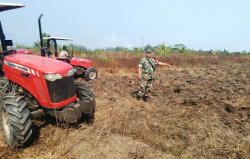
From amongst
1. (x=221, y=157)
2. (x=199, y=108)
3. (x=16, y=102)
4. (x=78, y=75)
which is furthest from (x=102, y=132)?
(x=78, y=75)

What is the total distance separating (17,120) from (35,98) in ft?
1.95

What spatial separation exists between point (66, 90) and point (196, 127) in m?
2.50

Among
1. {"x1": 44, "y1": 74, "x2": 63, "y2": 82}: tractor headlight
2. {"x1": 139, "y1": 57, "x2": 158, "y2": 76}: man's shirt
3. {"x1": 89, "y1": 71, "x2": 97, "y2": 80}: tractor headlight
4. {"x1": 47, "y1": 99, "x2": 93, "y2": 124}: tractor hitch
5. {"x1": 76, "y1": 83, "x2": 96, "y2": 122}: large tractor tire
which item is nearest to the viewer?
{"x1": 44, "y1": 74, "x2": 63, "y2": 82}: tractor headlight

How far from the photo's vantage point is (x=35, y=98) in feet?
17.4

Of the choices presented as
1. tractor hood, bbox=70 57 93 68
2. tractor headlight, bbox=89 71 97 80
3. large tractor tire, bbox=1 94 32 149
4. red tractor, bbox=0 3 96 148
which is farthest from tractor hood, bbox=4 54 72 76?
tractor headlight, bbox=89 71 97 80

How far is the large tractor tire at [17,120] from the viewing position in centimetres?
482

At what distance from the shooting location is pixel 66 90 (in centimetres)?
522

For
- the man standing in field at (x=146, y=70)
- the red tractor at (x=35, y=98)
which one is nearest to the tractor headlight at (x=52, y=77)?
the red tractor at (x=35, y=98)

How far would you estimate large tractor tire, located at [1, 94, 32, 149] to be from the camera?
15.8ft

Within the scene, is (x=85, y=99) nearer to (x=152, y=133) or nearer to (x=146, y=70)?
(x=152, y=133)

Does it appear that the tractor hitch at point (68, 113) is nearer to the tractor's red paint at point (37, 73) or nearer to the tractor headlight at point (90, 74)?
the tractor's red paint at point (37, 73)

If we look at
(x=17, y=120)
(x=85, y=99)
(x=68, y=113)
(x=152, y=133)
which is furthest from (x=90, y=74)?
(x=17, y=120)

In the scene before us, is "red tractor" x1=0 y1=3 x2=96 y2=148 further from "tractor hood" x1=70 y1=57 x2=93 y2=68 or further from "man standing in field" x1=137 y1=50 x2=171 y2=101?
"tractor hood" x1=70 y1=57 x2=93 y2=68

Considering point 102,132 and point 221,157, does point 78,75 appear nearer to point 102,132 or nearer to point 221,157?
point 102,132
